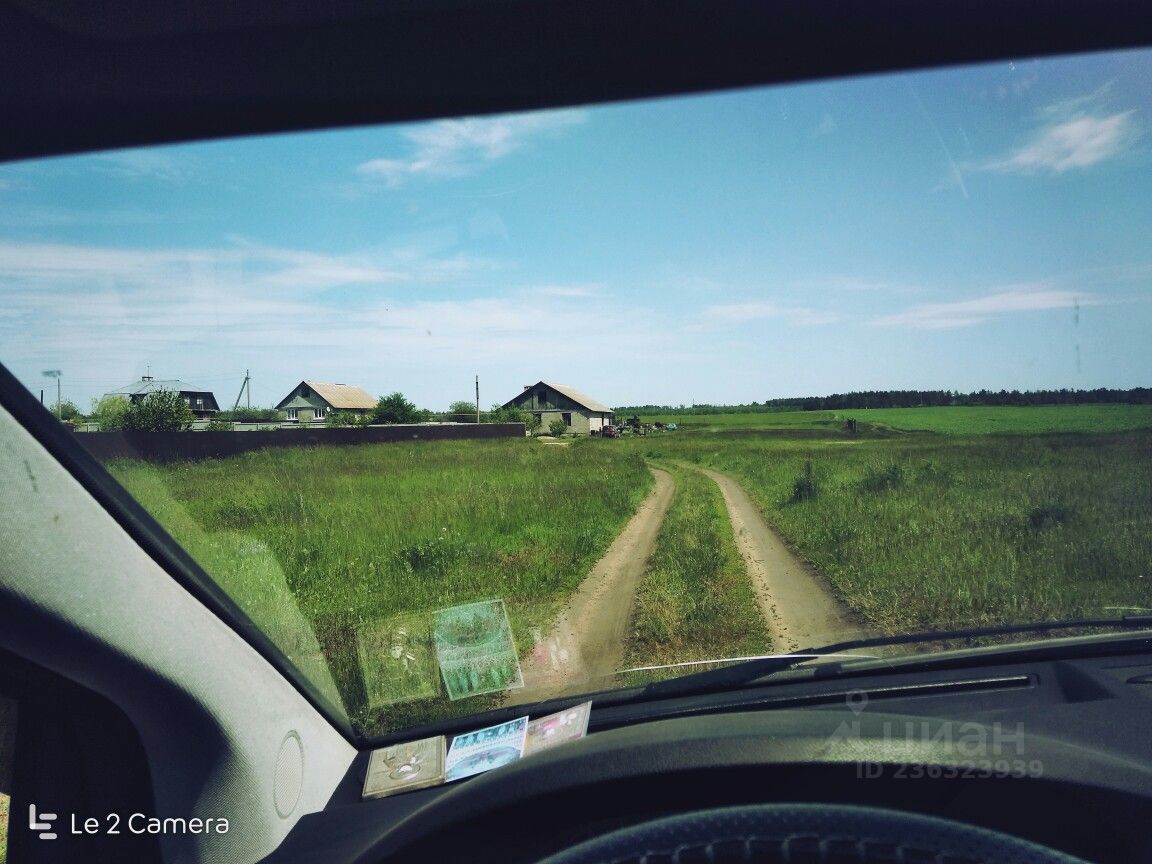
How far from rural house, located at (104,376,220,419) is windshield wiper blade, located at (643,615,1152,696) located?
172 cm

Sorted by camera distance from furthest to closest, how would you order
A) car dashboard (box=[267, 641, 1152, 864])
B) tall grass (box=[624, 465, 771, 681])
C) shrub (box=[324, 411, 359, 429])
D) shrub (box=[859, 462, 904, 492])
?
1. shrub (box=[859, 462, 904, 492])
2. shrub (box=[324, 411, 359, 429])
3. tall grass (box=[624, 465, 771, 681])
4. car dashboard (box=[267, 641, 1152, 864])

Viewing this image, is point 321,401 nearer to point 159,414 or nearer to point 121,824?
point 159,414

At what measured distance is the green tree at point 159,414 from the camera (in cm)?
249

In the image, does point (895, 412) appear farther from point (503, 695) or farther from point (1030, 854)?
point (1030, 854)

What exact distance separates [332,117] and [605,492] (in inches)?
71.7

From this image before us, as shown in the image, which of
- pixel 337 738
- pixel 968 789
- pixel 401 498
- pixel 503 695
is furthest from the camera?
pixel 401 498

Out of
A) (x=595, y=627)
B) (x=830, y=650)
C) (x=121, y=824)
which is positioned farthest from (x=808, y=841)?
(x=595, y=627)

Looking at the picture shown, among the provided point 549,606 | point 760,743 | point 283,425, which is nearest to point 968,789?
point 760,743

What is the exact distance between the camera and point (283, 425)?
2926 mm

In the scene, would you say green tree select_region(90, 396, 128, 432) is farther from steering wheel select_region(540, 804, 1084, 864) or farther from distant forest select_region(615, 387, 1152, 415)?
steering wheel select_region(540, 804, 1084, 864)

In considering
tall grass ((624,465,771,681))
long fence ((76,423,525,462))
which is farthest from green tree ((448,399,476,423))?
tall grass ((624,465,771,681))

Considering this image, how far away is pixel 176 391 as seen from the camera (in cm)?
263

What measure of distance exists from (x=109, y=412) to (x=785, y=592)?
2.33m

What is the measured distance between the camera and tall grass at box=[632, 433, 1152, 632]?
8.89 ft
